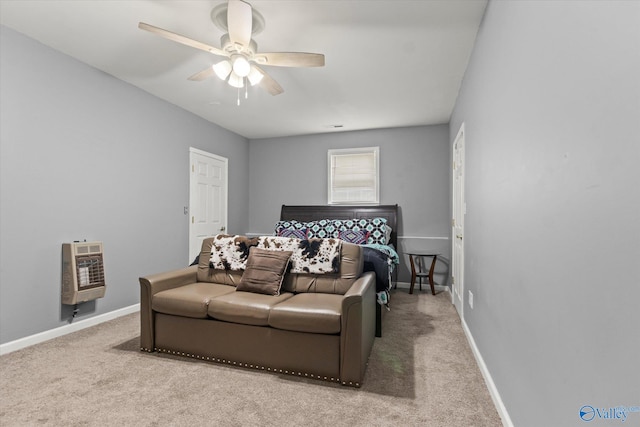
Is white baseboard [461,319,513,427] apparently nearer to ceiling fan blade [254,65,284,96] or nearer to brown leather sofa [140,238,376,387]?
brown leather sofa [140,238,376,387]

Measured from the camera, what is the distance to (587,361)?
947mm

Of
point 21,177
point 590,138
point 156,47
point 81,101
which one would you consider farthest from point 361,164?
point 590,138

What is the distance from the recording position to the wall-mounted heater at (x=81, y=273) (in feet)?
9.86

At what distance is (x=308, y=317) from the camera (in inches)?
86.7

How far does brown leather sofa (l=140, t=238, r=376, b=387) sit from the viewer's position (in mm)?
2166

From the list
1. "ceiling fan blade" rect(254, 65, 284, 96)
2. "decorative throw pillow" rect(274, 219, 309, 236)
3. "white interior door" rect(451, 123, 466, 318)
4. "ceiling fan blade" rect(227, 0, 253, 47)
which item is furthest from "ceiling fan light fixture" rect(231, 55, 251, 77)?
"decorative throw pillow" rect(274, 219, 309, 236)

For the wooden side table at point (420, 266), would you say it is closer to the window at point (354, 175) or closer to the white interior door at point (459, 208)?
the white interior door at point (459, 208)

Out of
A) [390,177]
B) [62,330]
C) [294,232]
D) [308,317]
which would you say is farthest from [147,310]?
[390,177]

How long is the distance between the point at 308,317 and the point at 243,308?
1.70ft

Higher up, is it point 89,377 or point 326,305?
point 326,305

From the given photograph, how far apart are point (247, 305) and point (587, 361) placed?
1975mm

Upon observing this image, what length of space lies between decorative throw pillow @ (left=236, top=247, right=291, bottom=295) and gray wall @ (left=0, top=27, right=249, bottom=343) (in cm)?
177

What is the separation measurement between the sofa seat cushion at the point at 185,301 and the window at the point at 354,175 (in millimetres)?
3317

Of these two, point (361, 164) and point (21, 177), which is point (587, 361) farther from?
point (361, 164)
